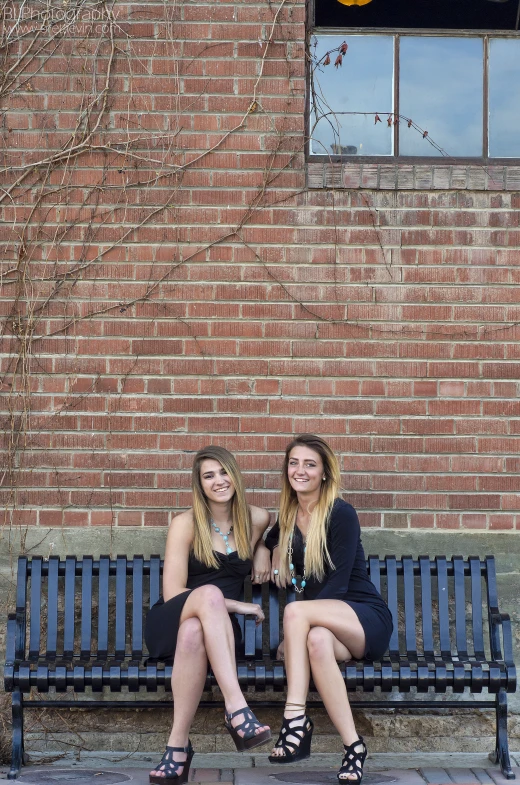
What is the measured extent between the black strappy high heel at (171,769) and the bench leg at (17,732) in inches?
27.4

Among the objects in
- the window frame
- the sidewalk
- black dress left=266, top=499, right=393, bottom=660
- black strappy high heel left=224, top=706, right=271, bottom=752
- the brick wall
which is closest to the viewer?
black strappy high heel left=224, top=706, right=271, bottom=752

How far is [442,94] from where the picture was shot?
5086 mm

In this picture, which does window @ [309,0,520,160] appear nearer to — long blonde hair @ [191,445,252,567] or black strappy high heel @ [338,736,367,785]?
long blonde hair @ [191,445,252,567]

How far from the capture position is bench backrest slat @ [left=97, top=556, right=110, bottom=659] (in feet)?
14.6

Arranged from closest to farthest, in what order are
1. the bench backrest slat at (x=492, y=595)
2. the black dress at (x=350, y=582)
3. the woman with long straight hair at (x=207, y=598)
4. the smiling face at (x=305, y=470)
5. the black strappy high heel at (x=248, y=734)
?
the black strappy high heel at (x=248, y=734), the woman with long straight hair at (x=207, y=598), the black dress at (x=350, y=582), the smiling face at (x=305, y=470), the bench backrest slat at (x=492, y=595)

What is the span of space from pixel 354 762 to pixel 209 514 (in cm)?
125

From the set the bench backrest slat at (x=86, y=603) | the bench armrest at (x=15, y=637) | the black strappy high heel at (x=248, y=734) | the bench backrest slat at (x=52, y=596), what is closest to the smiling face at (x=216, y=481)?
the bench backrest slat at (x=86, y=603)

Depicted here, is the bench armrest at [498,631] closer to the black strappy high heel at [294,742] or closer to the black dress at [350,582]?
the black dress at [350,582]

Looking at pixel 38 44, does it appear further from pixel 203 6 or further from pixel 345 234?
pixel 345 234

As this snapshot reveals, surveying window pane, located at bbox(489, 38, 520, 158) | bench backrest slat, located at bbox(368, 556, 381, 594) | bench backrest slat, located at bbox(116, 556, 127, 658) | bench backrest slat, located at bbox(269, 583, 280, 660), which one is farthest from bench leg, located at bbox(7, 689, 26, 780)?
window pane, located at bbox(489, 38, 520, 158)

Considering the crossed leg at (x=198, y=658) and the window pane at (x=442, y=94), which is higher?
the window pane at (x=442, y=94)

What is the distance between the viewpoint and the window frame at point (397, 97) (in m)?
5.01

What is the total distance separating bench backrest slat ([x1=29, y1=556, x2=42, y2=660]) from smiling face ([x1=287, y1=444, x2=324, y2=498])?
4.28 feet

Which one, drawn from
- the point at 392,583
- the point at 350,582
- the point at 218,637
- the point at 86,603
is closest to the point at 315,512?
the point at 350,582
